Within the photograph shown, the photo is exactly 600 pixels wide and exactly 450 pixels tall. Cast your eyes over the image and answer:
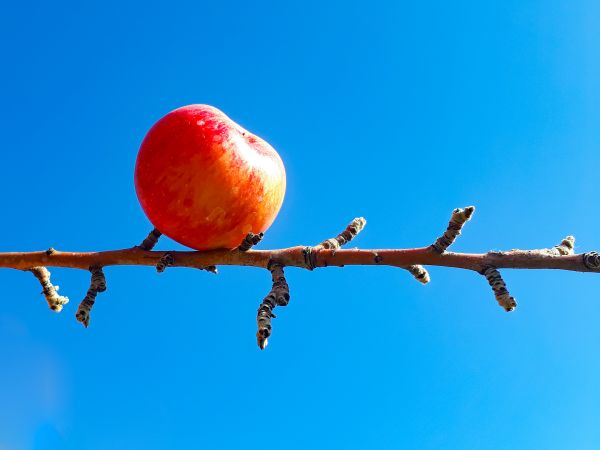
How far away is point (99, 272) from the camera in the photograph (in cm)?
339

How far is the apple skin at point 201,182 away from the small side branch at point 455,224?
1.43 m

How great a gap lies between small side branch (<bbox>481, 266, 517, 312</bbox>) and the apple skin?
1.62m

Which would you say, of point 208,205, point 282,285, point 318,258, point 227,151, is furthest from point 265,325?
point 227,151

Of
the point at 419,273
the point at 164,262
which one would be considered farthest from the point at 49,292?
the point at 419,273

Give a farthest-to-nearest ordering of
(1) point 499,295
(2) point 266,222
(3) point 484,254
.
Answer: (2) point 266,222 → (3) point 484,254 → (1) point 499,295

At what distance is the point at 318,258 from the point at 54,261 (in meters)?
1.62

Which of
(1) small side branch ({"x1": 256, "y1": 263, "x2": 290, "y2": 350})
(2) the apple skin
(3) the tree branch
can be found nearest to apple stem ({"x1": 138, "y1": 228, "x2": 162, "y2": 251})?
(3) the tree branch

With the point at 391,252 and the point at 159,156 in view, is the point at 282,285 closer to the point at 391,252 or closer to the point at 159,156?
the point at 391,252

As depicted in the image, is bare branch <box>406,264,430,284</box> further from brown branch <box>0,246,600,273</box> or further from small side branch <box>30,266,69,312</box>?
small side branch <box>30,266,69,312</box>

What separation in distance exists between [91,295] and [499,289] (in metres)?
2.06

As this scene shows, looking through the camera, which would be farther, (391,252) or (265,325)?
(391,252)

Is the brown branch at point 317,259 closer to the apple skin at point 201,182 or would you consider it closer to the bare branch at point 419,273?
the bare branch at point 419,273

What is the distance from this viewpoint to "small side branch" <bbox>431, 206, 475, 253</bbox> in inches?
102

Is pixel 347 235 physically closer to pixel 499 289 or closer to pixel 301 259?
pixel 301 259
